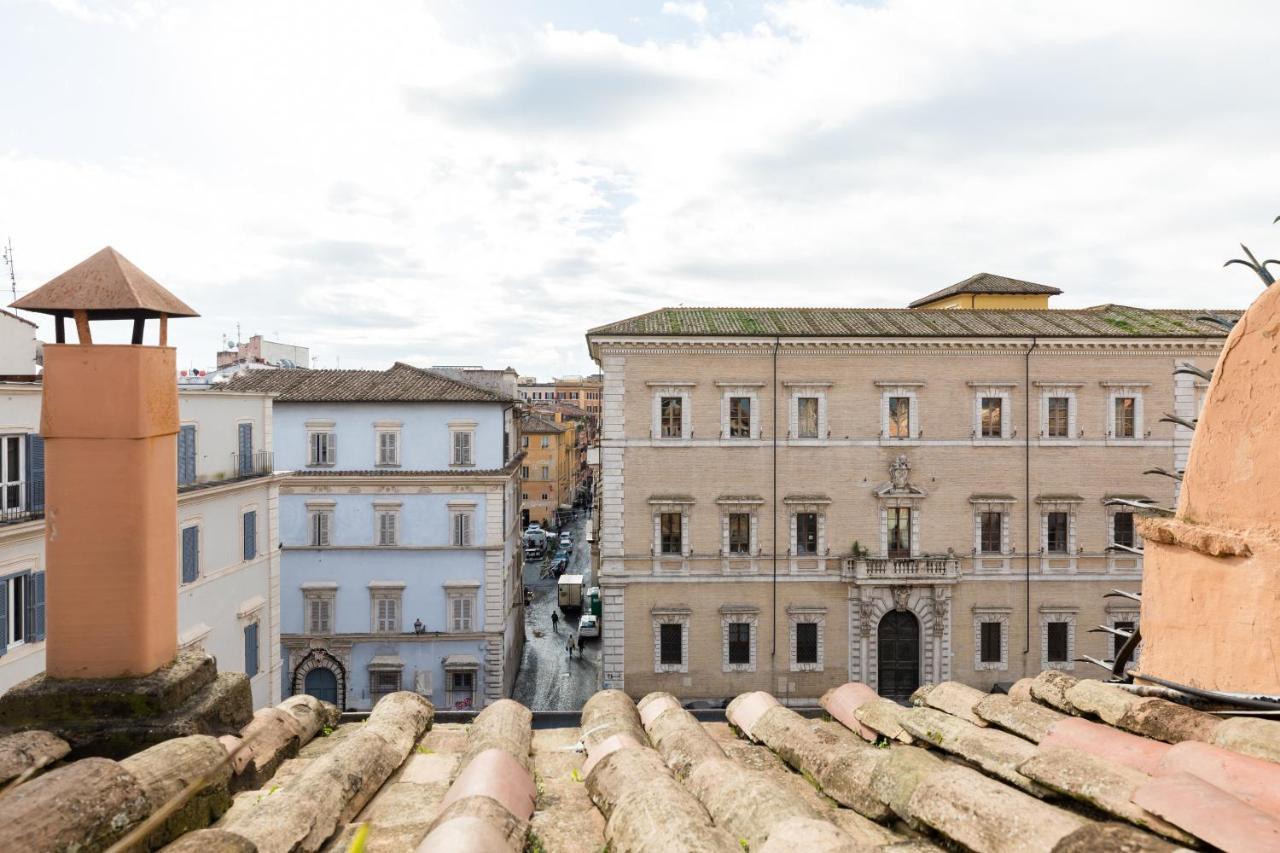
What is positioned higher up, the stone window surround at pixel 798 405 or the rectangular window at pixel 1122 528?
the stone window surround at pixel 798 405

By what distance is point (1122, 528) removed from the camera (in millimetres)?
26672

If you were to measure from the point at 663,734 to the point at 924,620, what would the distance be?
74.3 feet

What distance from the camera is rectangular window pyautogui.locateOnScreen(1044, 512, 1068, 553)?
2667cm

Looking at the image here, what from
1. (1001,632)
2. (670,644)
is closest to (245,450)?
(670,644)

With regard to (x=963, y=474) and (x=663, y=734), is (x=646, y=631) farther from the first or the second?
(x=663, y=734)

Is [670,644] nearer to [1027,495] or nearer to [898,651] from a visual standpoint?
[898,651]

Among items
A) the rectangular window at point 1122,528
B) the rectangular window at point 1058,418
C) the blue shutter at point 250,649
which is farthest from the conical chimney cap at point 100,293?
the rectangular window at point 1122,528

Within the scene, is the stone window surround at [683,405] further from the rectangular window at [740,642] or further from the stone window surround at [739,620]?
the rectangular window at [740,642]

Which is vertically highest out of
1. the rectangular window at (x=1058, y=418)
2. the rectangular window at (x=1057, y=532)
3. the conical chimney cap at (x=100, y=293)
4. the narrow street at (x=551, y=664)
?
the conical chimney cap at (x=100, y=293)

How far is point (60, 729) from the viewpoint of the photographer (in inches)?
185

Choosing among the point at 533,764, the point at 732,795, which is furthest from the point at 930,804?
the point at 533,764

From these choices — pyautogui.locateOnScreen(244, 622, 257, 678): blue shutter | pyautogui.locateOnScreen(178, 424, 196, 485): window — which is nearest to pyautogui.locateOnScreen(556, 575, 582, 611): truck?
pyautogui.locateOnScreen(244, 622, 257, 678): blue shutter

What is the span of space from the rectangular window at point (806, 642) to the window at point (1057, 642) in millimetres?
8147

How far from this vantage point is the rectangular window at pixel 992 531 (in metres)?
26.6
